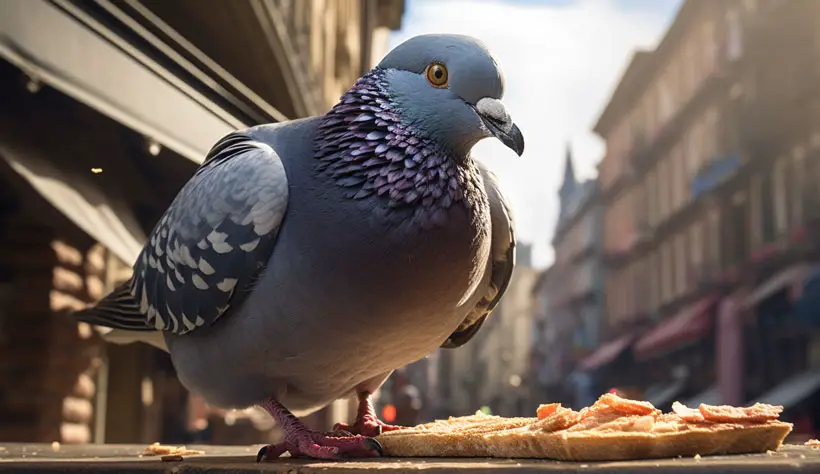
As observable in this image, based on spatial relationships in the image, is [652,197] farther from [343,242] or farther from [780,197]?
[343,242]

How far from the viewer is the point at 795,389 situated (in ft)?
45.8

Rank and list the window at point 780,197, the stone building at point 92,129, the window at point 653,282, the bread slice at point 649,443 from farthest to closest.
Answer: the window at point 653,282, the window at point 780,197, the stone building at point 92,129, the bread slice at point 649,443

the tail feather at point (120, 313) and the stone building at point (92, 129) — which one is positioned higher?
the stone building at point (92, 129)

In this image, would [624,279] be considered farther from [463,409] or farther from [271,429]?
[271,429]

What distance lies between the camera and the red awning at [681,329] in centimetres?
1964

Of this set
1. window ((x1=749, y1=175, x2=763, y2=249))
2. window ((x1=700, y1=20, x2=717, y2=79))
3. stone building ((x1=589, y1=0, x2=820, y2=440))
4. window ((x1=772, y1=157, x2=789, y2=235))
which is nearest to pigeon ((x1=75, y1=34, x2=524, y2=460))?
stone building ((x1=589, y1=0, x2=820, y2=440))

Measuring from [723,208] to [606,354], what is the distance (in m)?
9.10

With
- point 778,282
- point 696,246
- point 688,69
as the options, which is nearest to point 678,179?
point 696,246

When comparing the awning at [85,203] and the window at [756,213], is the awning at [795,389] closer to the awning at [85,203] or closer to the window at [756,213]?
the window at [756,213]

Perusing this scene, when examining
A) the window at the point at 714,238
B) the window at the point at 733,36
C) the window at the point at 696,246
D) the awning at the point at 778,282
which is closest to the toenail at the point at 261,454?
the awning at the point at 778,282

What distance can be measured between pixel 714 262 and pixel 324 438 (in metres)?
19.6

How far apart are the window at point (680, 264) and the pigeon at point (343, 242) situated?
853 inches

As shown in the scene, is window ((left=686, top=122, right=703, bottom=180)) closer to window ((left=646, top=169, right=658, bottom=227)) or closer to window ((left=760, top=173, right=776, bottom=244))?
window ((left=646, top=169, right=658, bottom=227))

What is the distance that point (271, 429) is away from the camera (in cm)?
966
